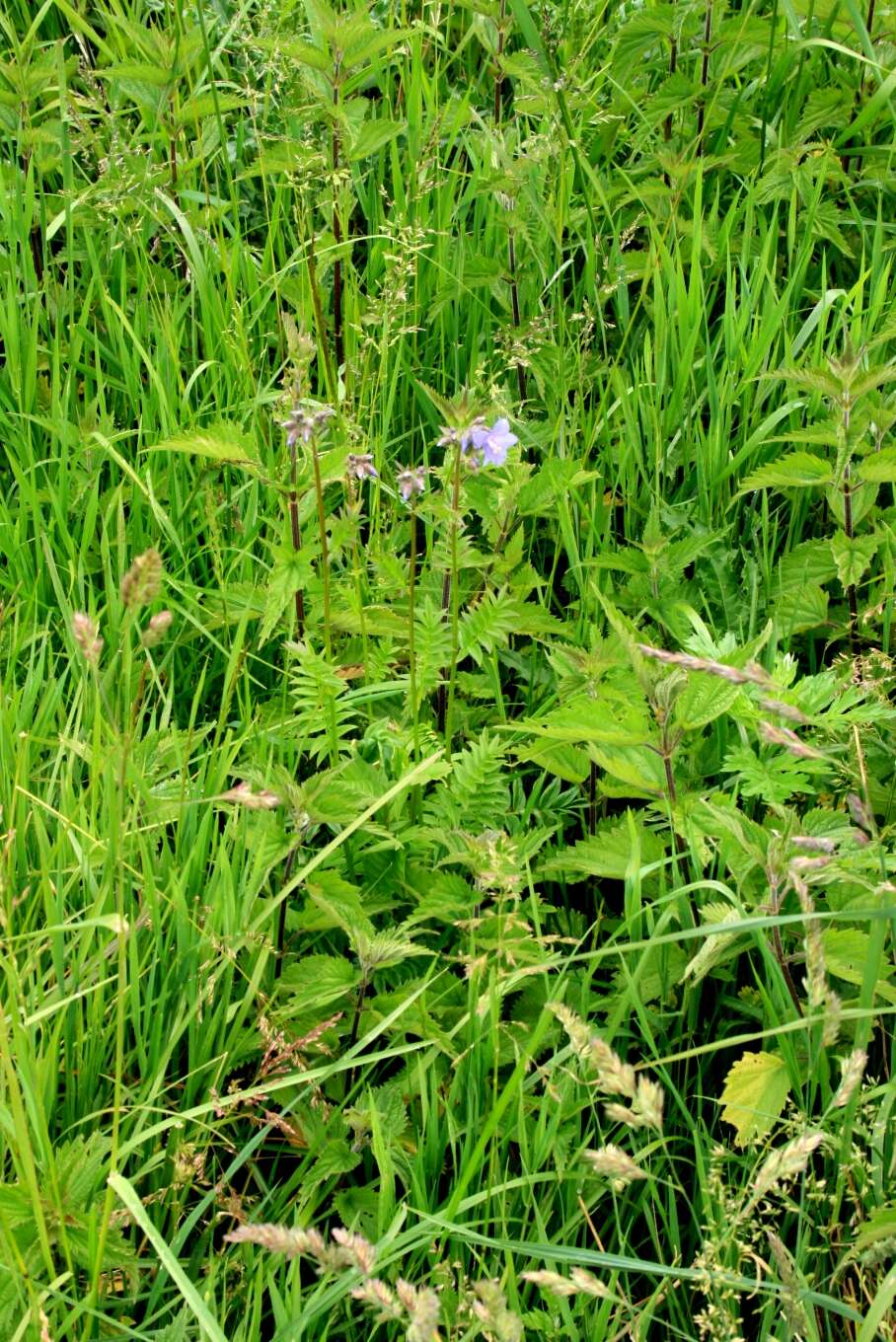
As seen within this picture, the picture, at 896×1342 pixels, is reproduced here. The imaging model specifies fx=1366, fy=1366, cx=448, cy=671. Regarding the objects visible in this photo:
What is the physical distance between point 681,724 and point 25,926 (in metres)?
0.95

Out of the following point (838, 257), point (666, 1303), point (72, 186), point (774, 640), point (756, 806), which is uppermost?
point (72, 186)

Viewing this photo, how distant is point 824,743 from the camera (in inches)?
87.2

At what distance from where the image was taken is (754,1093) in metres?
1.73

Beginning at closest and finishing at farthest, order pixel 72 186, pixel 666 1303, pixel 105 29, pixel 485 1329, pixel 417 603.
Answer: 1. pixel 485 1329
2. pixel 666 1303
3. pixel 417 603
4. pixel 72 186
5. pixel 105 29

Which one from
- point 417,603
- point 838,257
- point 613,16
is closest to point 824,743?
point 417,603

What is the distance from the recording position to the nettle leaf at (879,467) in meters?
2.33

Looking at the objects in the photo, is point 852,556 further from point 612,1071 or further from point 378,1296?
point 378,1296

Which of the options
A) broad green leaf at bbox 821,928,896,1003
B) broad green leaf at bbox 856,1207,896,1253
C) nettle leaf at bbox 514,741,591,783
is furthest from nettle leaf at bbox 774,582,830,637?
broad green leaf at bbox 856,1207,896,1253

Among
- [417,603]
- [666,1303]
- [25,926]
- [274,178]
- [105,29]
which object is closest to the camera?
[666,1303]

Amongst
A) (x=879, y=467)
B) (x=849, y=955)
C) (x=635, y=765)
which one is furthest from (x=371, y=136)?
(x=849, y=955)

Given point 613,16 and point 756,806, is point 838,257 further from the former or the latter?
point 756,806

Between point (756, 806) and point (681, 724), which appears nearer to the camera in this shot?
point (681, 724)

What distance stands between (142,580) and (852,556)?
1.49 metres

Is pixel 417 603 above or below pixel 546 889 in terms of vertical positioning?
above
